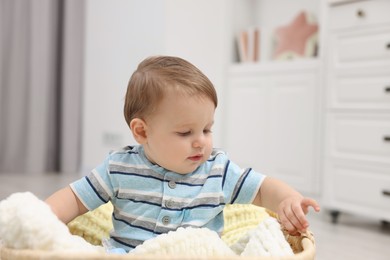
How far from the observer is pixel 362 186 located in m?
2.23

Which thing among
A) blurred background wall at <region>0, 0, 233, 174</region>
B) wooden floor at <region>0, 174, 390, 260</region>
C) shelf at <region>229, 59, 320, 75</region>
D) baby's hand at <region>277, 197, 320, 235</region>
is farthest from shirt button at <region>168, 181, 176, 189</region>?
blurred background wall at <region>0, 0, 233, 174</region>

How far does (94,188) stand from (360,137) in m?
1.49

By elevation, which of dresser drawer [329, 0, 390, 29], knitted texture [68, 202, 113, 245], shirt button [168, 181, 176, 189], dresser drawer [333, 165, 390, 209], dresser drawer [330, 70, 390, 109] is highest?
dresser drawer [329, 0, 390, 29]

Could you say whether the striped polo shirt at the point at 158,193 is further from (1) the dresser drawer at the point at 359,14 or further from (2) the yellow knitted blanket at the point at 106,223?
(1) the dresser drawer at the point at 359,14

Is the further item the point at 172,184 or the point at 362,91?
the point at 362,91

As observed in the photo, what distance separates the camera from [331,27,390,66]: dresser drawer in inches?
85.3

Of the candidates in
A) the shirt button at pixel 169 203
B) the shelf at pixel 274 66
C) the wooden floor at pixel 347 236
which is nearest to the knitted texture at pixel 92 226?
the shirt button at pixel 169 203

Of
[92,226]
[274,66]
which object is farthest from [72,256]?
[274,66]

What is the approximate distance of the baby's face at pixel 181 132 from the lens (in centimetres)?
98

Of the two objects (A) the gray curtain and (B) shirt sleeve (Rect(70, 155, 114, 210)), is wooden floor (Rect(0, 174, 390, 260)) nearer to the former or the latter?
(A) the gray curtain

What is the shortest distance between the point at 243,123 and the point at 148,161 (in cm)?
223

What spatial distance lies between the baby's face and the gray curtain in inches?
109

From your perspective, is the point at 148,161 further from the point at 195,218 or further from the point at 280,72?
the point at 280,72

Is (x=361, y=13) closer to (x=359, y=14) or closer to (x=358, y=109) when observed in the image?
(x=359, y=14)
